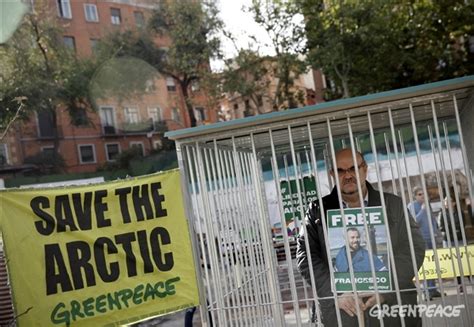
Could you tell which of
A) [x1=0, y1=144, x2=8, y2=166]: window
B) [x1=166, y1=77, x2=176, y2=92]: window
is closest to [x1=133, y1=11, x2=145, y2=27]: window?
[x1=166, y1=77, x2=176, y2=92]: window

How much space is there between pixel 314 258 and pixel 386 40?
830 inches

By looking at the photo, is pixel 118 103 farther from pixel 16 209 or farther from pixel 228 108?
pixel 16 209

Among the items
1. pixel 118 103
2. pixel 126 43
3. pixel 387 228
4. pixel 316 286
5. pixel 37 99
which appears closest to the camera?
pixel 387 228

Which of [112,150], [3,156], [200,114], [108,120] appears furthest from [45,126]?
[200,114]

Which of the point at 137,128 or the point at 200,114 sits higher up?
the point at 200,114

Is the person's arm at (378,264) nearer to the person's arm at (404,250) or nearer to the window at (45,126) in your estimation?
the person's arm at (404,250)

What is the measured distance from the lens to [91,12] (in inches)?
1539

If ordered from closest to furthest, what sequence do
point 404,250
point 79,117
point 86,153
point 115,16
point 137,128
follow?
point 404,250 → point 79,117 → point 86,153 → point 137,128 → point 115,16

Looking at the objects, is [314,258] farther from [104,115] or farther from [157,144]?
[157,144]

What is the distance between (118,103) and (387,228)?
33688mm

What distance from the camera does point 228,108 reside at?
147ft

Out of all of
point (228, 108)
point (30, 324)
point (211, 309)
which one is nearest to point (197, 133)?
point (211, 309)

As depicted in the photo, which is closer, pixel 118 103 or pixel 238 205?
pixel 238 205

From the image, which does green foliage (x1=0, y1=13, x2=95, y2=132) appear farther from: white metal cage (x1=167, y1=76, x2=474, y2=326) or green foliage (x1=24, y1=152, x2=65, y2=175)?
white metal cage (x1=167, y1=76, x2=474, y2=326)
